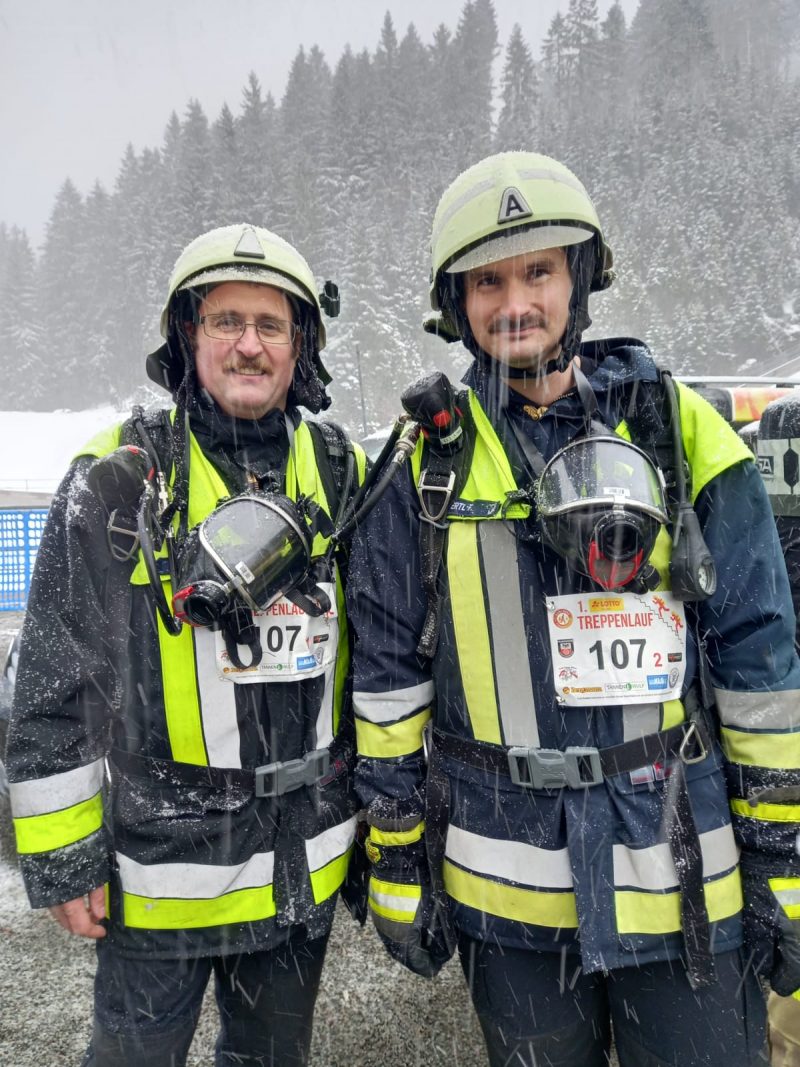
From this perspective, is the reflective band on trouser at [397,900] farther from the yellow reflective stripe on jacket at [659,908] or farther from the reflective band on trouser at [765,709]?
the reflective band on trouser at [765,709]

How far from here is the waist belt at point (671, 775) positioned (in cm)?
164

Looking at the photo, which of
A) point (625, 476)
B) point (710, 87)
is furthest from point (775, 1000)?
point (710, 87)

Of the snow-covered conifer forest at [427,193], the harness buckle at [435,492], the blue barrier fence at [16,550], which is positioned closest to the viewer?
the harness buckle at [435,492]

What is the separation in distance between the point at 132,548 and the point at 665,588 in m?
1.39

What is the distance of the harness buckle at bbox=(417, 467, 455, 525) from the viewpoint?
1.84 m

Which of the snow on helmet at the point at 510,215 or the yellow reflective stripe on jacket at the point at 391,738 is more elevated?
the snow on helmet at the point at 510,215

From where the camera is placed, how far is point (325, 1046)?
2.61 metres

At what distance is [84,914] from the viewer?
6.25ft

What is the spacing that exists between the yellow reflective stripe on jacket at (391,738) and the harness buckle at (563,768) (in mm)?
341

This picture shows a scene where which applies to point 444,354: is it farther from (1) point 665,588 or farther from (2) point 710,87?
(1) point 665,588

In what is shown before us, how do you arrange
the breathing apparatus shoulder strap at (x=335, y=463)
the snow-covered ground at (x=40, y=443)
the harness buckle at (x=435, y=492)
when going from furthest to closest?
the snow-covered ground at (x=40, y=443) → the breathing apparatus shoulder strap at (x=335, y=463) → the harness buckle at (x=435, y=492)

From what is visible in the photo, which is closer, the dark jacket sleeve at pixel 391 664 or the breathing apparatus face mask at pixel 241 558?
the breathing apparatus face mask at pixel 241 558

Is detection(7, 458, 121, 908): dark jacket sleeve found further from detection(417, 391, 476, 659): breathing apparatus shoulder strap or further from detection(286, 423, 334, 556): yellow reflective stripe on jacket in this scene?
detection(417, 391, 476, 659): breathing apparatus shoulder strap

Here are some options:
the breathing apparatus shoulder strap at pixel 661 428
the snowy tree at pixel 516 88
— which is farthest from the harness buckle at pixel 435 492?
the snowy tree at pixel 516 88
